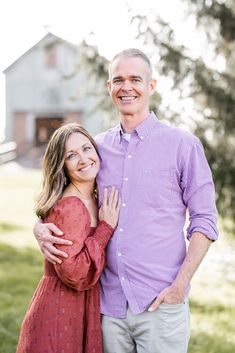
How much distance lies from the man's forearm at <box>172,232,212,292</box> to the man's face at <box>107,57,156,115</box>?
684 millimetres

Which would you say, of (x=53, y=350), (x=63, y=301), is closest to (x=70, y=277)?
(x=63, y=301)

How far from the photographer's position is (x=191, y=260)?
3.17m

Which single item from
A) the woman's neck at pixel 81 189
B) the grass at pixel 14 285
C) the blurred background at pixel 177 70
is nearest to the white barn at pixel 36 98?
the grass at pixel 14 285

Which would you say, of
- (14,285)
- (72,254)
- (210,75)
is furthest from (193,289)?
(72,254)

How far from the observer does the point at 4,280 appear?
8.12 m

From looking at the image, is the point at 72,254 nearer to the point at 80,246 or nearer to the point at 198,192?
the point at 80,246

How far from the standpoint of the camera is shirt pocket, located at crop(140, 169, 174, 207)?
326 centimetres

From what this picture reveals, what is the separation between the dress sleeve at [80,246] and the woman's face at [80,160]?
15 centimetres

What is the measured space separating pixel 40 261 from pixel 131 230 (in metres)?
6.55

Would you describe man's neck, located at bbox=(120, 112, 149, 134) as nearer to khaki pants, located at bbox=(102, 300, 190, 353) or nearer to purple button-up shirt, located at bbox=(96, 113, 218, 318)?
Answer: purple button-up shirt, located at bbox=(96, 113, 218, 318)

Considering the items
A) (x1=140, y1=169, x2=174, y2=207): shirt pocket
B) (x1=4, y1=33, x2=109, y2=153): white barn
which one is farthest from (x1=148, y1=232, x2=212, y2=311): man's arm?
(x1=4, y1=33, x2=109, y2=153): white barn

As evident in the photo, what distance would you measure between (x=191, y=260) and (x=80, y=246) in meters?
0.51

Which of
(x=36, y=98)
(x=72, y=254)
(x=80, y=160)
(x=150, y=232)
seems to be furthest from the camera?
(x=36, y=98)

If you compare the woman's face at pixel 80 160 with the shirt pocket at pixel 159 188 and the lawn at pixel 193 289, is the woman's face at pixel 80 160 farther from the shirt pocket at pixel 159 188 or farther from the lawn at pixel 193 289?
the lawn at pixel 193 289
